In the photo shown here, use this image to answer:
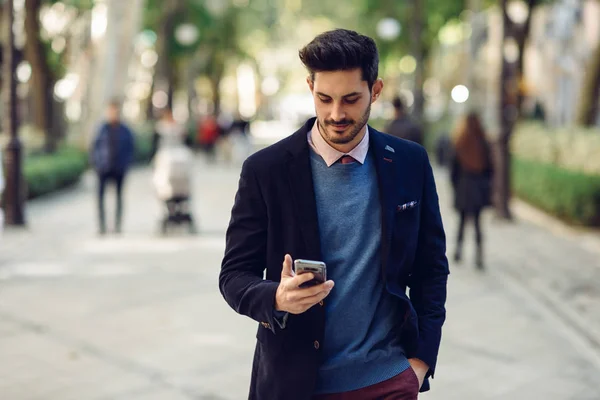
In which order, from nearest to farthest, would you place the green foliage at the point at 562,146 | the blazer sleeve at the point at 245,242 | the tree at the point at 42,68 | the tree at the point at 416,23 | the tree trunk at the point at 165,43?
the blazer sleeve at the point at 245,242 → the green foliage at the point at 562,146 → the tree at the point at 42,68 → the tree at the point at 416,23 → the tree trunk at the point at 165,43

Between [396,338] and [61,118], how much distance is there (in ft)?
96.5

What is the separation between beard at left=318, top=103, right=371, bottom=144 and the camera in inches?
112

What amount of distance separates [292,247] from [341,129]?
35 centimetres

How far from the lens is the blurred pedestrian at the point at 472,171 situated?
11062 millimetres

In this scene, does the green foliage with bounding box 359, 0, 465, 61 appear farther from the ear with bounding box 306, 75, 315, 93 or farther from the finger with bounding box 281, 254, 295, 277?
the finger with bounding box 281, 254, 295, 277

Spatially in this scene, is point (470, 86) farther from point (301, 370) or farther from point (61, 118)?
point (301, 370)

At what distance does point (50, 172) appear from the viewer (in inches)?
816

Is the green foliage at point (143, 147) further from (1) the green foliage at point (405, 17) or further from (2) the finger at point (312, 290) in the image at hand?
(2) the finger at point (312, 290)

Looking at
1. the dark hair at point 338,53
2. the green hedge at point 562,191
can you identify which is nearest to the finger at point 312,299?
the dark hair at point 338,53

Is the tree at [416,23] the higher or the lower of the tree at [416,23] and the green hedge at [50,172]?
the higher

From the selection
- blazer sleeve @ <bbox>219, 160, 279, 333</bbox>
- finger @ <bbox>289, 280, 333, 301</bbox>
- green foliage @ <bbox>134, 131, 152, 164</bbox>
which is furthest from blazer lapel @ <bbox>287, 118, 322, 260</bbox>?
green foliage @ <bbox>134, 131, 152, 164</bbox>

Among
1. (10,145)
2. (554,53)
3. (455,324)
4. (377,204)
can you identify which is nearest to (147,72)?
(554,53)

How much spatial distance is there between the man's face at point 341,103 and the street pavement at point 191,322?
3588 mm

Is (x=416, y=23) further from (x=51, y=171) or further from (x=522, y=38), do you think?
(x=51, y=171)
